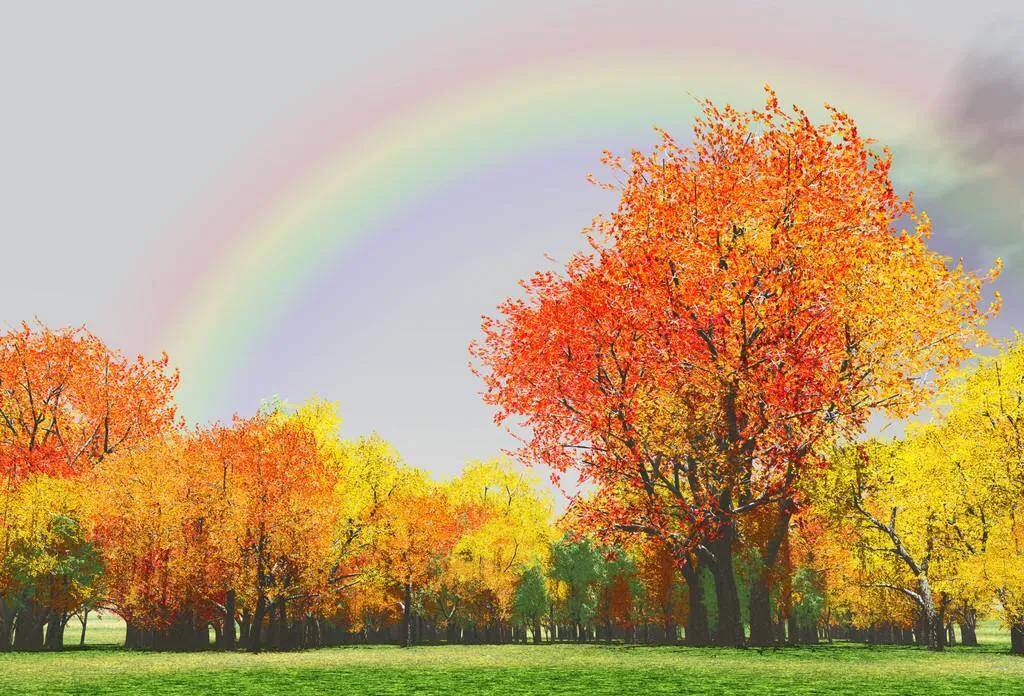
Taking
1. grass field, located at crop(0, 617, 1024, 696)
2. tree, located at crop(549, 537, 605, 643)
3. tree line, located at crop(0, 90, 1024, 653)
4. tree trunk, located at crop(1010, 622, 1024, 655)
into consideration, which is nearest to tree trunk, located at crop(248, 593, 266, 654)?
tree line, located at crop(0, 90, 1024, 653)

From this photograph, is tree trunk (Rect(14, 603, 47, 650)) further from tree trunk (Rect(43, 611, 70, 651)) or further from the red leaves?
the red leaves

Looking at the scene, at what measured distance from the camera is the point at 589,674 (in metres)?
19.4

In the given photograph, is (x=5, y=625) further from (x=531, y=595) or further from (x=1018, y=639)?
(x=1018, y=639)

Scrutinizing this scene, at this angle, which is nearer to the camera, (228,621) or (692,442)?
(692,442)

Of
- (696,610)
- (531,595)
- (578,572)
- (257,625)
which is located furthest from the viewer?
(531,595)

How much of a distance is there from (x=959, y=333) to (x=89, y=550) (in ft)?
133

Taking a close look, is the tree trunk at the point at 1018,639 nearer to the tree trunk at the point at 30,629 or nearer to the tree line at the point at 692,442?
the tree line at the point at 692,442

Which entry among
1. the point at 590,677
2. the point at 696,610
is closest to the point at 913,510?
the point at 696,610

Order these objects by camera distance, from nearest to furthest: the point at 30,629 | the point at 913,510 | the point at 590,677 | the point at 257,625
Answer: the point at 590,677, the point at 913,510, the point at 257,625, the point at 30,629

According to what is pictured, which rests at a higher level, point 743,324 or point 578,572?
point 743,324

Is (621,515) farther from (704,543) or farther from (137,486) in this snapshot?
(137,486)

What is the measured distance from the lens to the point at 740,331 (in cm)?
2678

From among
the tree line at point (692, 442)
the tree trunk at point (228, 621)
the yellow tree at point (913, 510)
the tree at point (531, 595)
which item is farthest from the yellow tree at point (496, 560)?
the yellow tree at point (913, 510)

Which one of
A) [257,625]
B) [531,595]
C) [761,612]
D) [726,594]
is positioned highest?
[726,594]
